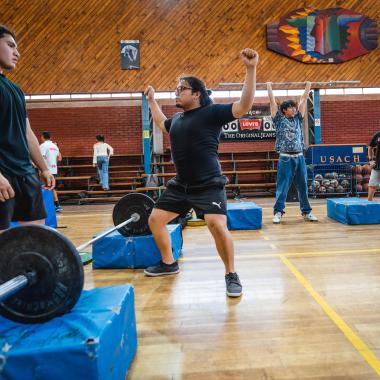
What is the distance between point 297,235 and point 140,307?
2.30 meters

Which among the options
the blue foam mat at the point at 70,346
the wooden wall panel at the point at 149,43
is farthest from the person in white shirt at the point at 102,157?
the blue foam mat at the point at 70,346

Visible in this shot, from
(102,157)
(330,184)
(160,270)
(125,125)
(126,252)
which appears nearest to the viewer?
(160,270)

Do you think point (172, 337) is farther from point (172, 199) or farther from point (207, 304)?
point (172, 199)

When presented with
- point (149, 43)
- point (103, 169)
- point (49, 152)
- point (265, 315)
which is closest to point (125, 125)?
point (103, 169)

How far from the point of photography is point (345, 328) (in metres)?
1.61

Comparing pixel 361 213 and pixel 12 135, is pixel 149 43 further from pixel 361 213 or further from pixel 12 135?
pixel 12 135

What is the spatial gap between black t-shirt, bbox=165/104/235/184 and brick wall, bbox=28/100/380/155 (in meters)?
8.04

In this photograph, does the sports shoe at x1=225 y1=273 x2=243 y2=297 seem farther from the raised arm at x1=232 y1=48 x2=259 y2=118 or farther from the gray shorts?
the gray shorts

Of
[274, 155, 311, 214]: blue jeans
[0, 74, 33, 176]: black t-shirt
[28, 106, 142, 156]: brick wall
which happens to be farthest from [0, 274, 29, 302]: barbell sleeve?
[28, 106, 142, 156]: brick wall

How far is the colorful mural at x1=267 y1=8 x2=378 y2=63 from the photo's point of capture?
8.98m

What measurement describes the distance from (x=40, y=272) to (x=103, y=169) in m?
7.82

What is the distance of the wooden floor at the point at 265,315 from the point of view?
52.6 inches

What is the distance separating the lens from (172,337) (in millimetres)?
1591

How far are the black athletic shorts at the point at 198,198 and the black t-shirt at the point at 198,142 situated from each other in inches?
1.8
